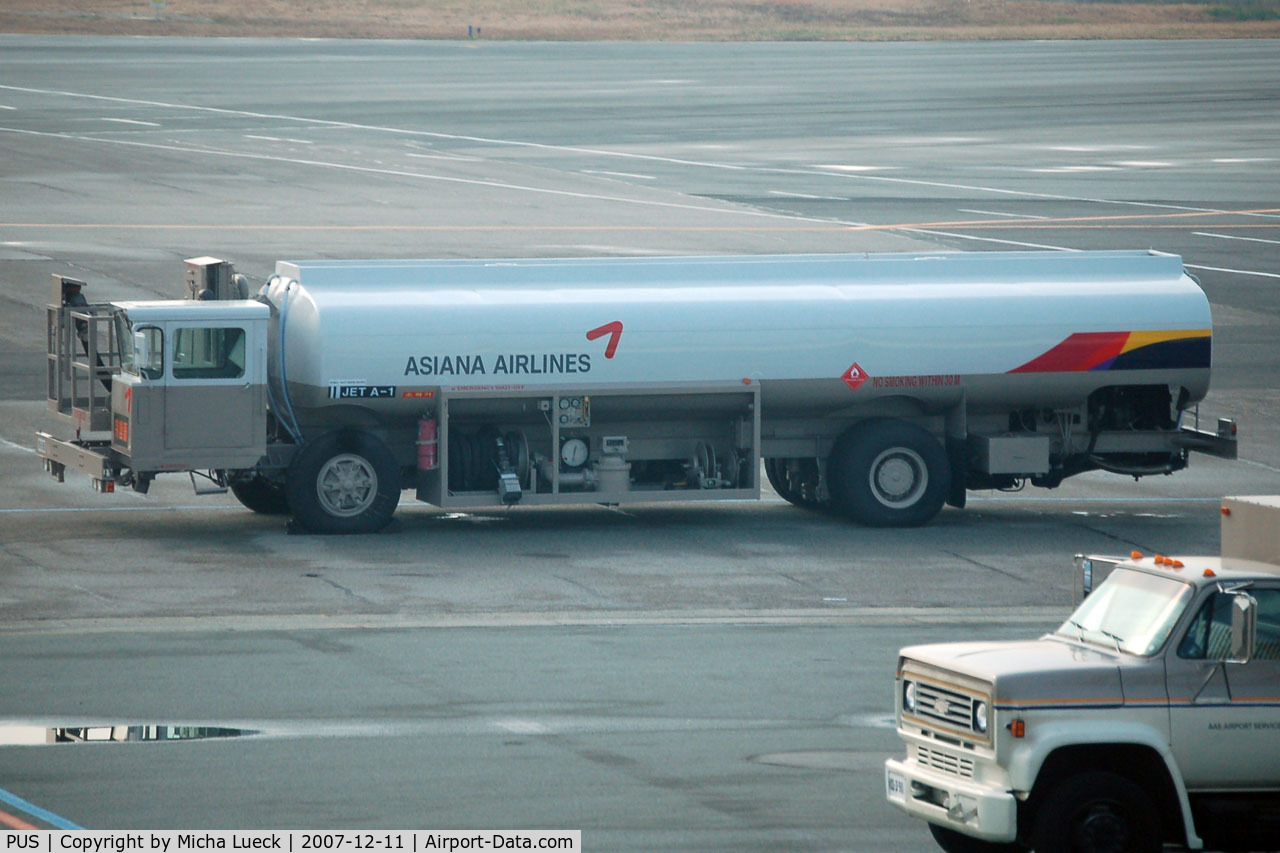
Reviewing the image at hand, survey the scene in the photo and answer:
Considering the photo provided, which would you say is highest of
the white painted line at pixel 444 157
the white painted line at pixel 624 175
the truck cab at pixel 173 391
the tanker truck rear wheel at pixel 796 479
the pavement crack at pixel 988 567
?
the white painted line at pixel 444 157

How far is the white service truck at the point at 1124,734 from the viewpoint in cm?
1099

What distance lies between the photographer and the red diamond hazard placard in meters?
24.9

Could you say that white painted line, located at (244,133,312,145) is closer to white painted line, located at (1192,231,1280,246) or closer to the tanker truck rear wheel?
white painted line, located at (1192,231,1280,246)

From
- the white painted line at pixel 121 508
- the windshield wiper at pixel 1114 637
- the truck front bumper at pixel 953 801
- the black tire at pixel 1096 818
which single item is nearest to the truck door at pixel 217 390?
the white painted line at pixel 121 508

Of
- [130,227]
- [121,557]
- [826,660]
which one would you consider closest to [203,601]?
[121,557]

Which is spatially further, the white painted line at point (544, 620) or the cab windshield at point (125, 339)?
the cab windshield at point (125, 339)

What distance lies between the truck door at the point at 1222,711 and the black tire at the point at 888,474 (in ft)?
45.2

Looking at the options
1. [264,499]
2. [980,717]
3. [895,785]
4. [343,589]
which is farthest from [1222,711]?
[264,499]

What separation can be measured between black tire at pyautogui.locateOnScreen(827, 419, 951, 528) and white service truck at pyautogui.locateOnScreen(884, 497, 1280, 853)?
43.8 ft

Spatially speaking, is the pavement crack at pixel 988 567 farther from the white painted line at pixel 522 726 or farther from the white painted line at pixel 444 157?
the white painted line at pixel 444 157

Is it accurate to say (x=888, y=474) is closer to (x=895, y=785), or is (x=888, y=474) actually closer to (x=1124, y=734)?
(x=895, y=785)

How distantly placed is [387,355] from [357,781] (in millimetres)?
10891

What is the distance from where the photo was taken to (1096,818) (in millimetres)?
10961

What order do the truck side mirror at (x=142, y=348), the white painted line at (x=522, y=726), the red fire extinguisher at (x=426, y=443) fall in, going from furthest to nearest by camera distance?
the red fire extinguisher at (x=426, y=443), the truck side mirror at (x=142, y=348), the white painted line at (x=522, y=726)
